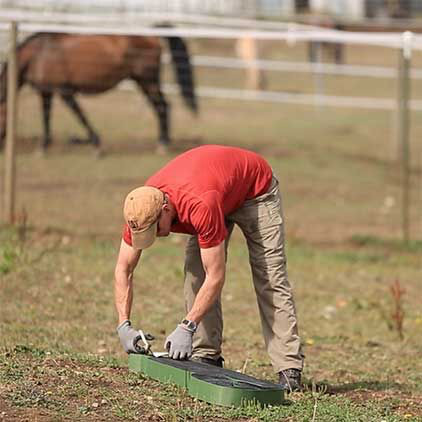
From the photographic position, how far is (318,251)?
12.1 meters

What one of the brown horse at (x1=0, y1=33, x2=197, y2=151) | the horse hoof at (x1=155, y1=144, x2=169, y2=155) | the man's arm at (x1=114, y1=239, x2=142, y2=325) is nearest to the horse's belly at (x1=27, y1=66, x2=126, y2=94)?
the brown horse at (x1=0, y1=33, x2=197, y2=151)

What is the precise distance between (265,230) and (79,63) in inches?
456

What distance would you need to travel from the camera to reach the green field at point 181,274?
19.1ft

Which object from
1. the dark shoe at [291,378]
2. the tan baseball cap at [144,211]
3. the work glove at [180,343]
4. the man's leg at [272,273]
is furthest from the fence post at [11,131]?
the tan baseball cap at [144,211]

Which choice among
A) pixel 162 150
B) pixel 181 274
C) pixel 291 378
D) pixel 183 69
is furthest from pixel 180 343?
pixel 183 69

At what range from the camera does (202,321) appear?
662 centimetres

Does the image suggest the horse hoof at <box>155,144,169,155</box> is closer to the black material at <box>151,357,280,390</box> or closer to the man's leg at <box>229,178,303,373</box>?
the man's leg at <box>229,178,303,373</box>

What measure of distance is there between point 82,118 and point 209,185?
35.7 ft

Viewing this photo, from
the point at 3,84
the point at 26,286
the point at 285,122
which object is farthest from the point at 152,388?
the point at 285,122

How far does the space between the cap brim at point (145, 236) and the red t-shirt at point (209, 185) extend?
187 mm

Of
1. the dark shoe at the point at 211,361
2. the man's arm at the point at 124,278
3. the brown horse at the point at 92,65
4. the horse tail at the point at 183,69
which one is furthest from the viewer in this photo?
the horse tail at the point at 183,69

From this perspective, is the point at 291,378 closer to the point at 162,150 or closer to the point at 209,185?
the point at 209,185

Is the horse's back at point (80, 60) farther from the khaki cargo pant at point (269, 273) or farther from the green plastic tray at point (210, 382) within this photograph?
the green plastic tray at point (210, 382)

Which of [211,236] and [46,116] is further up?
[211,236]
